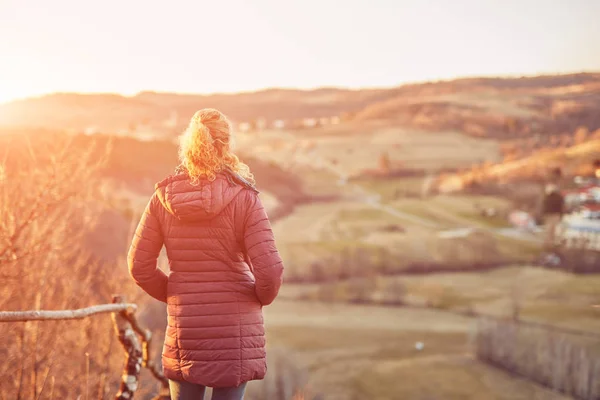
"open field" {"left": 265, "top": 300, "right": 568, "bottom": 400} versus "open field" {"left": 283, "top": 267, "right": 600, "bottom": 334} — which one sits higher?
"open field" {"left": 283, "top": 267, "right": 600, "bottom": 334}

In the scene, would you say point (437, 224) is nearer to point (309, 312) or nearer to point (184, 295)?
point (309, 312)

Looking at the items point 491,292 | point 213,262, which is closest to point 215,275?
point 213,262

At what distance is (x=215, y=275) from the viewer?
92.4 inches

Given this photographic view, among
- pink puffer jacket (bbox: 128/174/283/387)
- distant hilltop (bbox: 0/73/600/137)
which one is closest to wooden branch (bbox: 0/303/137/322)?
pink puffer jacket (bbox: 128/174/283/387)

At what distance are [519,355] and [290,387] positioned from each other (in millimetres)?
16527

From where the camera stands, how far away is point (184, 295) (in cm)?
237

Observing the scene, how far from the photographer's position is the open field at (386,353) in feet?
106

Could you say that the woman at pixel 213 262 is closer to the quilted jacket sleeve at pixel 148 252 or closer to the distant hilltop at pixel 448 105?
the quilted jacket sleeve at pixel 148 252

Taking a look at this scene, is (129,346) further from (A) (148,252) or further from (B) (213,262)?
(B) (213,262)

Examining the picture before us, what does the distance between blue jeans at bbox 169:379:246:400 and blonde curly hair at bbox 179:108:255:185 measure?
2.63 feet

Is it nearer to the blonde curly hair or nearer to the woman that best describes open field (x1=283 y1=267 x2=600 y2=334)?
the woman

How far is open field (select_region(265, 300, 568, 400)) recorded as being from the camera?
32.4 metres

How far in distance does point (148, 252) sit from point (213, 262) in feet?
0.94

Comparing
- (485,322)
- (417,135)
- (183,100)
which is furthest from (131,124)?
(417,135)
